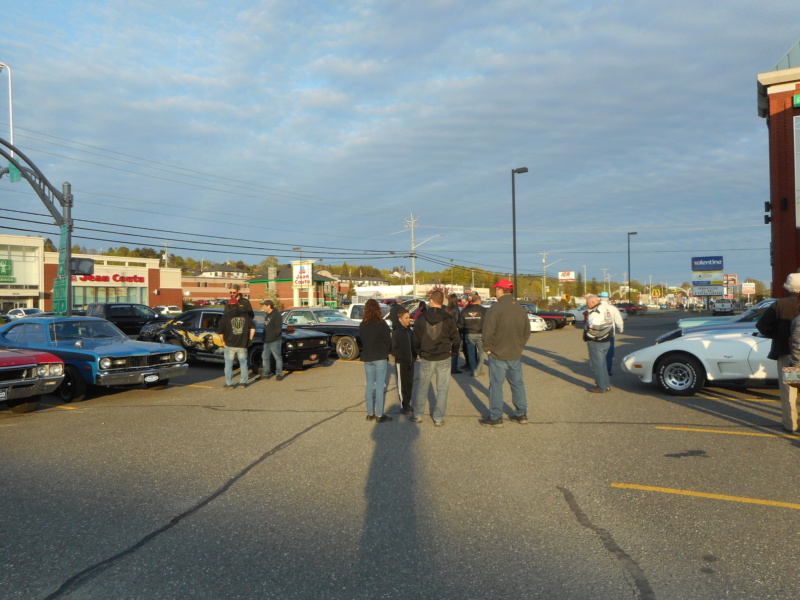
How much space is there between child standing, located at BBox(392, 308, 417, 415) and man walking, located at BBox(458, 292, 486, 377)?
4.17m

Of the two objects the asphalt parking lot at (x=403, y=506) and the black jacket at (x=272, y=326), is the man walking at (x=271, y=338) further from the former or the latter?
the asphalt parking lot at (x=403, y=506)

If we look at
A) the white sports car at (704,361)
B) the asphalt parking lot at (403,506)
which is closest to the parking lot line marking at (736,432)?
the asphalt parking lot at (403,506)

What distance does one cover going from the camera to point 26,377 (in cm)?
920

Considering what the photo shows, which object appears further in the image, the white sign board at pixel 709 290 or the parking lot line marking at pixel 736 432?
the white sign board at pixel 709 290

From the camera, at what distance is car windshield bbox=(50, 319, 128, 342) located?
1149cm

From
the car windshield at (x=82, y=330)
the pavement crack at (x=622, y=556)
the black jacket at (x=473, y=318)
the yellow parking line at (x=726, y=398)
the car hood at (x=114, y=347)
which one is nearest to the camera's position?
the pavement crack at (x=622, y=556)

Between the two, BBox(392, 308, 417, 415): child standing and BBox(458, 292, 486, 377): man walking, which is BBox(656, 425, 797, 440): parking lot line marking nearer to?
BBox(392, 308, 417, 415): child standing

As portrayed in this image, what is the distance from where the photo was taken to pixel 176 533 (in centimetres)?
447

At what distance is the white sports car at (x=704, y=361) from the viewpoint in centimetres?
948

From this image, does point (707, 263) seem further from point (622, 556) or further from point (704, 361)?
point (622, 556)

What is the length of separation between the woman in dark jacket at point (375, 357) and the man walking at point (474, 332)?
4.84 m

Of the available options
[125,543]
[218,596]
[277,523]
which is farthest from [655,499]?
[125,543]

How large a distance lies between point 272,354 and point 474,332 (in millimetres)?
4411

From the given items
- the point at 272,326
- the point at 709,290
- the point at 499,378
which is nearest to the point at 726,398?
the point at 499,378
